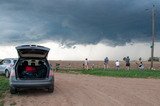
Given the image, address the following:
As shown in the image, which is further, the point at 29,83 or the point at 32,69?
the point at 32,69

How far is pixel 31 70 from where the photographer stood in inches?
711

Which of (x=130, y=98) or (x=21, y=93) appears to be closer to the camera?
(x=130, y=98)

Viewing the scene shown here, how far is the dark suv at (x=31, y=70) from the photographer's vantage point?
55.1 feet

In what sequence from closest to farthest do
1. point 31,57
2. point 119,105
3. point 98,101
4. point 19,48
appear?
point 119,105, point 98,101, point 19,48, point 31,57

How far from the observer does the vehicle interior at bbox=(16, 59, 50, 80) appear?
57.6 ft

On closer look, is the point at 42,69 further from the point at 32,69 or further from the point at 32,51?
the point at 32,51

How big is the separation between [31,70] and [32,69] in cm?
9

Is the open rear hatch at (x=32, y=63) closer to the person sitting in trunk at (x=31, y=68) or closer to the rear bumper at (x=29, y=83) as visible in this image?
Result: the person sitting in trunk at (x=31, y=68)

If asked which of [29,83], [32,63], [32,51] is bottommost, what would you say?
[29,83]

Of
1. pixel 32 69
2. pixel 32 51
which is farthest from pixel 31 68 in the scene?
pixel 32 51

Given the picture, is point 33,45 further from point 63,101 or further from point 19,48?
point 63,101

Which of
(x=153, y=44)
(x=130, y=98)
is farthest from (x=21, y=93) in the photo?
(x=153, y=44)

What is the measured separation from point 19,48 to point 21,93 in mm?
2434

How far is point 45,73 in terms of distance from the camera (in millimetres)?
17672
